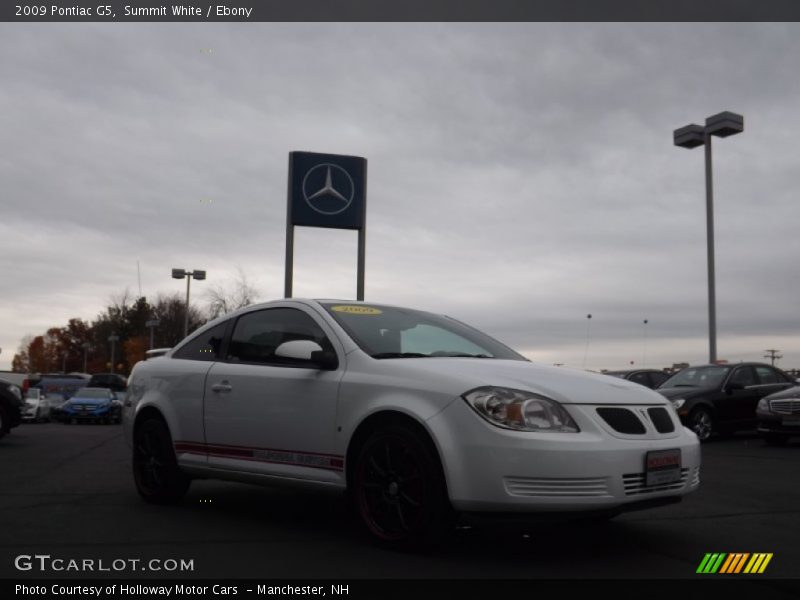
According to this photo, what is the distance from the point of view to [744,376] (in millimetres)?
17672

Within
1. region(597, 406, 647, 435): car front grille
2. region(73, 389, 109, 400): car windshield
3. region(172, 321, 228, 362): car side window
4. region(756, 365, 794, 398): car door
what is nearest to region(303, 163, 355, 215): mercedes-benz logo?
region(172, 321, 228, 362): car side window

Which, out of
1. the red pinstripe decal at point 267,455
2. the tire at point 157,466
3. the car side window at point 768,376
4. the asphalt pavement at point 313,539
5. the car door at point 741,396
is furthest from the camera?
the car side window at point 768,376

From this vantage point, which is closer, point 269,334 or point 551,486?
point 551,486

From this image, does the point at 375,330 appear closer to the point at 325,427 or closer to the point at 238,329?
the point at 325,427

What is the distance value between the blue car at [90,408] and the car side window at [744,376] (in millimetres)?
24650

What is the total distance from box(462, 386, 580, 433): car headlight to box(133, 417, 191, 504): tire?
121 inches

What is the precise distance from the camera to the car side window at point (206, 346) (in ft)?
23.4

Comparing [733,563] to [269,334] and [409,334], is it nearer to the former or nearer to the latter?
[409,334]

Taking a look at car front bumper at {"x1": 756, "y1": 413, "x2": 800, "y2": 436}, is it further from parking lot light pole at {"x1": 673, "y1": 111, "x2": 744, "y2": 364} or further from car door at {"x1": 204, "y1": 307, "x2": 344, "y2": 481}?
car door at {"x1": 204, "y1": 307, "x2": 344, "y2": 481}

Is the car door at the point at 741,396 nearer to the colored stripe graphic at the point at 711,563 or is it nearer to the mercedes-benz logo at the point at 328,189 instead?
the mercedes-benz logo at the point at 328,189

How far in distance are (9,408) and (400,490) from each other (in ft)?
43.2

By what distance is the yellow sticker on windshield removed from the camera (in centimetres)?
644

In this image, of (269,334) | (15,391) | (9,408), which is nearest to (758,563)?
(269,334)

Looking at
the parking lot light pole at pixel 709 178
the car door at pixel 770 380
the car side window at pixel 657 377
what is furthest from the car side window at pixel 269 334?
the parking lot light pole at pixel 709 178
